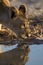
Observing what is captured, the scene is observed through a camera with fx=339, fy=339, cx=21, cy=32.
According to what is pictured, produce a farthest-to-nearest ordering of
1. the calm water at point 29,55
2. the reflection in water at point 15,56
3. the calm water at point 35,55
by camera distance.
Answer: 1. the reflection in water at point 15,56
2. the calm water at point 29,55
3. the calm water at point 35,55

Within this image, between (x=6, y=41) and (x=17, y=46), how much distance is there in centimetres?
152

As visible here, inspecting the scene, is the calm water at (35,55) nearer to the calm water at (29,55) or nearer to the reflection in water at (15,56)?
the calm water at (29,55)

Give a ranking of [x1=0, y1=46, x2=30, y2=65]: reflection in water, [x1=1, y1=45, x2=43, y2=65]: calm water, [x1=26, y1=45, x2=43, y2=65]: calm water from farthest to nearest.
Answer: [x1=0, y1=46, x2=30, y2=65]: reflection in water < [x1=1, y1=45, x2=43, y2=65]: calm water < [x1=26, y1=45, x2=43, y2=65]: calm water

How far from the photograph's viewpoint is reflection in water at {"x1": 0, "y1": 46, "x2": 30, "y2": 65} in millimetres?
7843

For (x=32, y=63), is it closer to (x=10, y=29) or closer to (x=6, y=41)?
(x=6, y=41)

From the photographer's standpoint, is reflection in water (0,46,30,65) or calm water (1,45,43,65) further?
reflection in water (0,46,30,65)

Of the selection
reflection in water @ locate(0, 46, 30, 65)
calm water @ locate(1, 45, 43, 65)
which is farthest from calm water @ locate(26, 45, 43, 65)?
reflection in water @ locate(0, 46, 30, 65)

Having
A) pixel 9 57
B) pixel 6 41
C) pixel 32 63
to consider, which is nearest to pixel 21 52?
pixel 9 57

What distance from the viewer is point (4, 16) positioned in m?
13.3

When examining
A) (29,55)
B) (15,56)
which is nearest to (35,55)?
(29,55)

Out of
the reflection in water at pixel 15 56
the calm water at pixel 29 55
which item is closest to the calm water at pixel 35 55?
the calm water at pixel 29 55

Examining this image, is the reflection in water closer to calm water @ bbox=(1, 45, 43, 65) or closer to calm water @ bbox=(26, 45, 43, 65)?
calm water @ bbox=(1, 45, 43, 65)

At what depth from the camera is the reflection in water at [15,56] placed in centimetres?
784

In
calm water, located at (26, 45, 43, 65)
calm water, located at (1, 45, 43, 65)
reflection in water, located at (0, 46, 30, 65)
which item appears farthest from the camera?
reflection in water, located at (0, 46, 30, 65)
